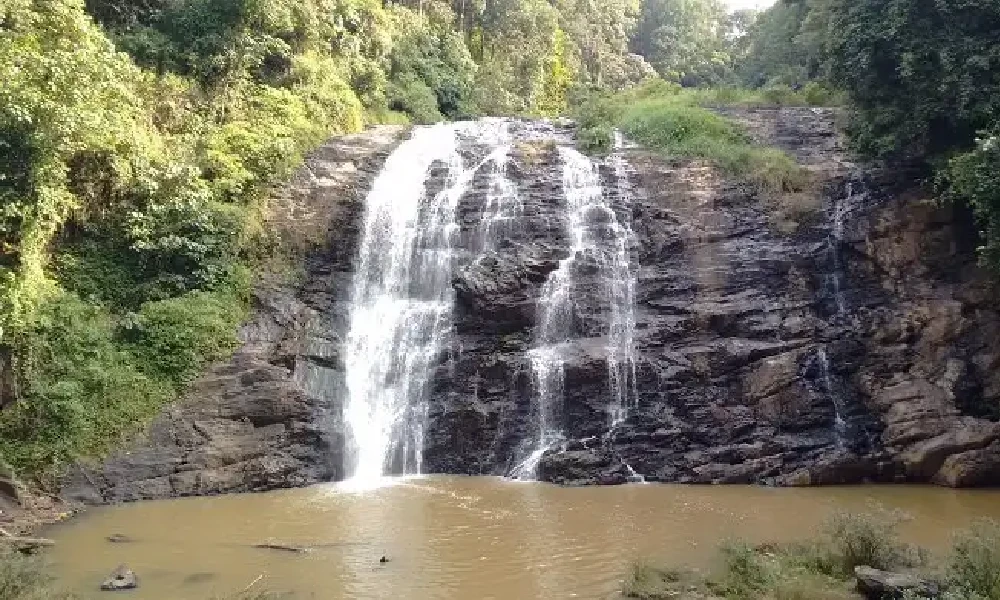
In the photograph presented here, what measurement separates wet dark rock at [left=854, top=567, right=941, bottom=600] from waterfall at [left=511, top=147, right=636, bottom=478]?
7.84 metres

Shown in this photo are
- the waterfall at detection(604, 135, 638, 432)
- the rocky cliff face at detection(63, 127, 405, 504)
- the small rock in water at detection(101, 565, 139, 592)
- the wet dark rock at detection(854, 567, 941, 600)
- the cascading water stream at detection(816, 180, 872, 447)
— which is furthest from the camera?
the waterfall at detection(604, 135, 638, 432)

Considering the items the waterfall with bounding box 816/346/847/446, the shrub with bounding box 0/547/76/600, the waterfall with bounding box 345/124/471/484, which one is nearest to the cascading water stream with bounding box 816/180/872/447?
the waterfall with bounding box 816/346/847/446

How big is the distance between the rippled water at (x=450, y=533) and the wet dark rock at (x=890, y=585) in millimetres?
2026

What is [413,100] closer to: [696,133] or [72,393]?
[696,133]

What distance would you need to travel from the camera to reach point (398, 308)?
17.7m

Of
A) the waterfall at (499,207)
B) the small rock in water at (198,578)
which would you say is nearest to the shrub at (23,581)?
the small rock in water at (198,578)

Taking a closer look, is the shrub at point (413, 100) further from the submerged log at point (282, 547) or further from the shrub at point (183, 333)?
the submerged log at point (282, 547)

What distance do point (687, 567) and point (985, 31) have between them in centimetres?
1296

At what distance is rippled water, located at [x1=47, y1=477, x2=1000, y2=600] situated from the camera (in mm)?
8617

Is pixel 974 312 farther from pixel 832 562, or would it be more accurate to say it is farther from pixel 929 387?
pixel 832 562

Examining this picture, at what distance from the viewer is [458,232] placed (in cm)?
1880

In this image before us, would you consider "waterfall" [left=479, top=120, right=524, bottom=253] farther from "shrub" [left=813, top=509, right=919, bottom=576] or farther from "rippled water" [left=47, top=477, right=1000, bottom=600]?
"shrub" [left=813, top=509, right=919, bottom=576]

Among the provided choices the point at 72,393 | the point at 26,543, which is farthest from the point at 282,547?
the point at 72,393

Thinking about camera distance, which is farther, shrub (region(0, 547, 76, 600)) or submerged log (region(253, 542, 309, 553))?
submerged log (region(253, 542, 309, 553))
